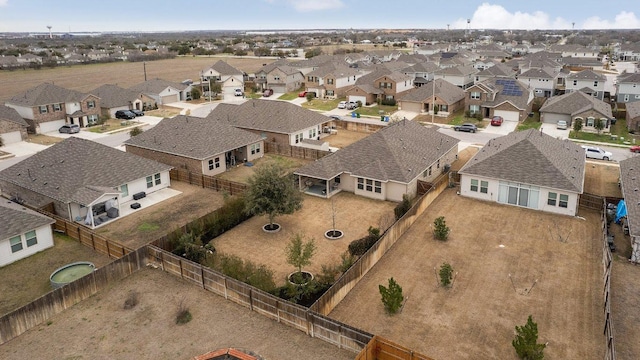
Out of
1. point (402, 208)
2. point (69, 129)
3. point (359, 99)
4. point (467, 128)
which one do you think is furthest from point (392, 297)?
point (359, 99)

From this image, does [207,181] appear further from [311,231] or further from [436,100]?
[436,100]

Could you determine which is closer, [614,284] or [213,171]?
[614,284]

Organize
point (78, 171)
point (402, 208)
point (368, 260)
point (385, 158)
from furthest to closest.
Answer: point (385, 158) → point (78, 171) → point (402, 208) → point (368, 260)

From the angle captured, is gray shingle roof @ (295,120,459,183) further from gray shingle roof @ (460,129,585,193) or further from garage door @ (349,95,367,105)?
garage door @ (349,95,367,105)

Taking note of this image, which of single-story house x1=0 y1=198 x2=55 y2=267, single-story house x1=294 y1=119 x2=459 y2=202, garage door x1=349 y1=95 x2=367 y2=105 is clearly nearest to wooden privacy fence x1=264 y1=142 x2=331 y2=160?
single-story house x1=294 y1=119 x2=459 y2=202

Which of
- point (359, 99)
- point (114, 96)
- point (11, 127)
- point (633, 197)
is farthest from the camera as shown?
point (359, 99)

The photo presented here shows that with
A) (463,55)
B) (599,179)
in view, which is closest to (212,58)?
(463,55)

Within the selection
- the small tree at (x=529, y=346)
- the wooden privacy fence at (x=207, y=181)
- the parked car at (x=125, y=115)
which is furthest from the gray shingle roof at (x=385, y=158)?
the parked car at (x=125, y=115)

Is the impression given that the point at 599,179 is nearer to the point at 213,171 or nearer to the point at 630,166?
the point at 630,166
